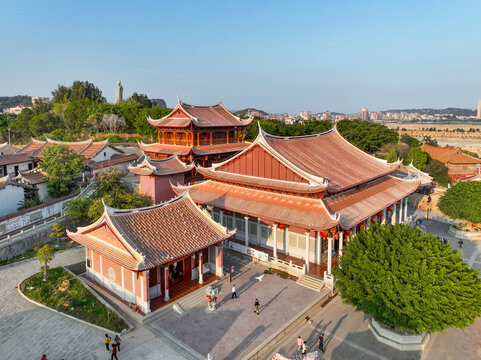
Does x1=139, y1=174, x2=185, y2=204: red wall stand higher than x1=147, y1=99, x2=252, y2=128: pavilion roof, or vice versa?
x1=147, y1=99, x2=252, y2=128: pavilion roof

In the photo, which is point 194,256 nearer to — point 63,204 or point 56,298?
point 56,298

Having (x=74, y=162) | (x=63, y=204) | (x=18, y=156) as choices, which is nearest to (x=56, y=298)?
(x=63, y=204)

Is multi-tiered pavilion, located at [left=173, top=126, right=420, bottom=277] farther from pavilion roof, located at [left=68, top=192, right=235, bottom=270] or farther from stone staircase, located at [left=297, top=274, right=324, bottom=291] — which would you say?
pavilion roof, located at [left=68, top=192, right=235, bottom=270]

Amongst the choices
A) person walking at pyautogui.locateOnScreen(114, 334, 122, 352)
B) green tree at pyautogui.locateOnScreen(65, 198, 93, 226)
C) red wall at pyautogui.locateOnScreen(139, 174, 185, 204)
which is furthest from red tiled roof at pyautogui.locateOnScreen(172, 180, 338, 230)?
person walking at pyautogui.locateOnScreen(114, 334, 122, 352)

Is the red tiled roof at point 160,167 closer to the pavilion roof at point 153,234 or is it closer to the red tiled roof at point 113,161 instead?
the red tiled roof at point 113,161

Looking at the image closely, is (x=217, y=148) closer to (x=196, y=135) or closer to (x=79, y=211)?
(x=196, y=135)

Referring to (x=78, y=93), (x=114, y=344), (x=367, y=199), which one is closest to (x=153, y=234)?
(x=114, y=344)
